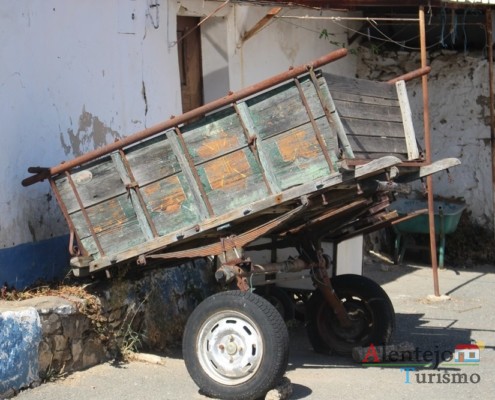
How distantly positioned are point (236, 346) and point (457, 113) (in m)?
8.32

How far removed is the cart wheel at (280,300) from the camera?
311 inches

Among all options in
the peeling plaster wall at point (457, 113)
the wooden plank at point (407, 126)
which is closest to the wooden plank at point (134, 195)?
the wooden plank at point (407, 126)

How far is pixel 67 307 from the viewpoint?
6.25 metres

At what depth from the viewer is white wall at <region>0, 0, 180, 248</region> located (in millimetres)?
6668

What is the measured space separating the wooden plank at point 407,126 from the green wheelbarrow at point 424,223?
530 centimetres

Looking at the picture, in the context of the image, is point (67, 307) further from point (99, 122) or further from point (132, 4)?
point (132, 4)

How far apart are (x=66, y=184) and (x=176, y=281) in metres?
1.90

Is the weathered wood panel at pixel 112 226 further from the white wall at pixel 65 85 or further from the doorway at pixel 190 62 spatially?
the doorway at pixel 190 62

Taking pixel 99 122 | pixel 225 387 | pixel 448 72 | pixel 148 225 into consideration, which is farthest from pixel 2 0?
pixel 448 72

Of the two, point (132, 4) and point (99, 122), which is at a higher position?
point (132, 4)

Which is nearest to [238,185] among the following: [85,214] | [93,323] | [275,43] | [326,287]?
[85,214]

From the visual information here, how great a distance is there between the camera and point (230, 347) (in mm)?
5648

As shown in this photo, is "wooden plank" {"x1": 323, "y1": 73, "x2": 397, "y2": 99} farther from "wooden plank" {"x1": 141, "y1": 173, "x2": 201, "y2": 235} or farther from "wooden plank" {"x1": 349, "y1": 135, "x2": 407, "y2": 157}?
"wooden plank" {"x1": 141, "y1": 173, "x2": 201, "y2": 235}

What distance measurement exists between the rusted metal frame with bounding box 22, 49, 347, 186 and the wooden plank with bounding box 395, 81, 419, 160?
124 centimetres
